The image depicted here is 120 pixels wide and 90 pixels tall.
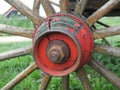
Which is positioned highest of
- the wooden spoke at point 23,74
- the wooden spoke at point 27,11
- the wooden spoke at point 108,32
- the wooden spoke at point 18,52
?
the wooden spoke at point 27,11

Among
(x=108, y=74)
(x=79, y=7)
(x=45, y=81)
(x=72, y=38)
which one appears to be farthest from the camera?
(x=45, y=81)

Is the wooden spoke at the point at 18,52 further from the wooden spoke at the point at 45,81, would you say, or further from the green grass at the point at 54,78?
the green grass at the point at 54,78

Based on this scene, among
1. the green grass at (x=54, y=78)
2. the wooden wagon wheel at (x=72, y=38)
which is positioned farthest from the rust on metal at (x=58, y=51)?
the green grass at (x=54, y=78)

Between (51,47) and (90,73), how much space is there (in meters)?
2.77

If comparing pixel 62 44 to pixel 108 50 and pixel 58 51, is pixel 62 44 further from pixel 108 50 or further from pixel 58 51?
pixel 108 50

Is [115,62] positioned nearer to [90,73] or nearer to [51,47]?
[90,73]

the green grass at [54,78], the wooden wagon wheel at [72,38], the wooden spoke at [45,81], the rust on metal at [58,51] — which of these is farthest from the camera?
the green grass at [54,78]

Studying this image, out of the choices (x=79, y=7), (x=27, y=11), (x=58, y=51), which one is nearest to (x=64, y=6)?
(x=79, y=7)

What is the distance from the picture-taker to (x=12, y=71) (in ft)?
20.2

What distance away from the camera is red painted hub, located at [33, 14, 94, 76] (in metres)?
3.13

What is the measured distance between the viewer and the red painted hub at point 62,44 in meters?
3.13

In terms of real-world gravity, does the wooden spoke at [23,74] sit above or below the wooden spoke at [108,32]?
below

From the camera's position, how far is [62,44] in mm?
3184

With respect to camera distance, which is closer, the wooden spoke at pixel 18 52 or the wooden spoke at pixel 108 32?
the wooden spoke at pixel 108 32
